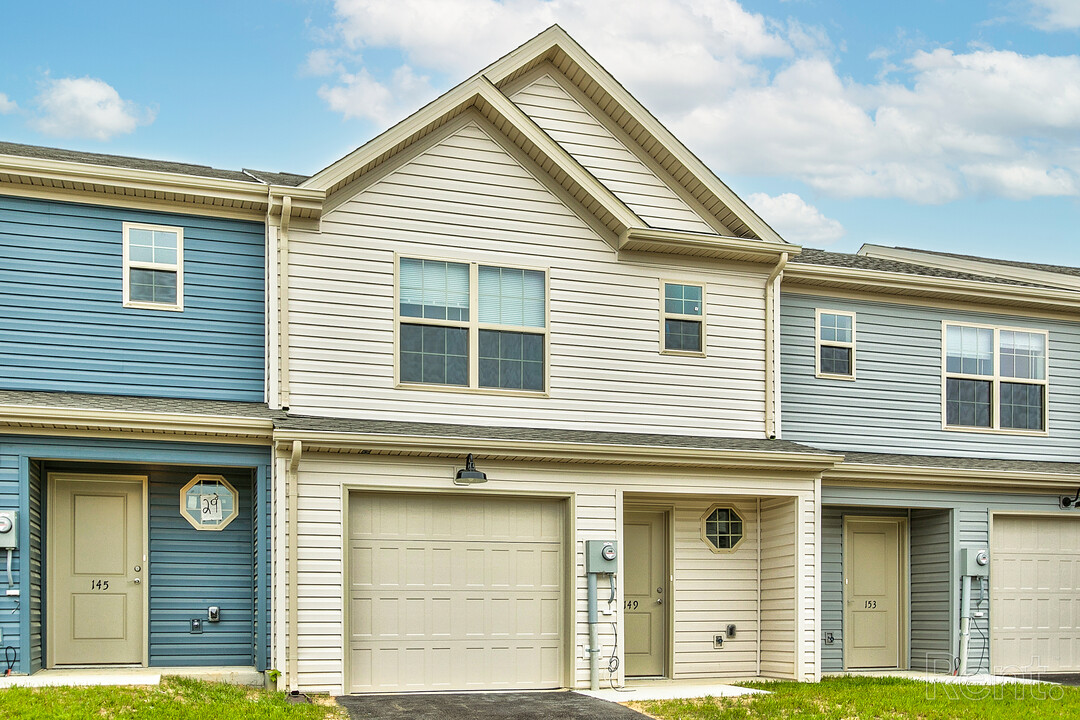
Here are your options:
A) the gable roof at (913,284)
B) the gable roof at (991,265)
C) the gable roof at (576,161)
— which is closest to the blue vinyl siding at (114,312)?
the gable roof at (576,161)

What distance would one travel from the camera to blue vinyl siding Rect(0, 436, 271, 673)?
37.8ft

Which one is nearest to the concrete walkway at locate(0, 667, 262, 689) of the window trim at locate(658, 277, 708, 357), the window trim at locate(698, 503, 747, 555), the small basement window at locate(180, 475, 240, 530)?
the small basement window at locate(180, 475, 240, 530)

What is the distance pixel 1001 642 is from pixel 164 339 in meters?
11.9

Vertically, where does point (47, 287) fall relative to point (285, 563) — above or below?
above

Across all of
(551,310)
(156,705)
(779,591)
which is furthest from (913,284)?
(156,705)

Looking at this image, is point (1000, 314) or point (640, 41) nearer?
point (1000, 314)

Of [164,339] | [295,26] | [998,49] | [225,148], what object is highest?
[998,49]

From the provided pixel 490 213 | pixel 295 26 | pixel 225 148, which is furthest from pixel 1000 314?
pixel 225 148

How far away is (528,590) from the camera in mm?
12773

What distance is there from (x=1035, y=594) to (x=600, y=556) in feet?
23.8

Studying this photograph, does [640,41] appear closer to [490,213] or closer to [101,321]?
[490,213]

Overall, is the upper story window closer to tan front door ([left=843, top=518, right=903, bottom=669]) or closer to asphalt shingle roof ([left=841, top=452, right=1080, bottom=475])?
asphalt shingle roof ([left=841, top=452, right=1080, bottom=475])

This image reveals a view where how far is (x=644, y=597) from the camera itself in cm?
1404

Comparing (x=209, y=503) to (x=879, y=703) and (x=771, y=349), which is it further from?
(x=879, y=703)
